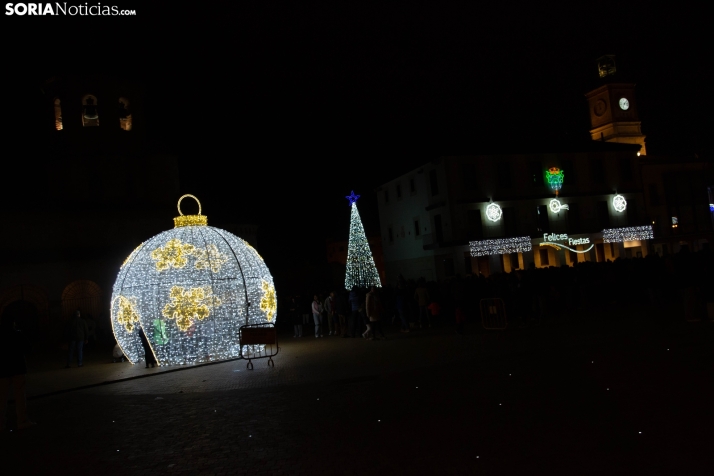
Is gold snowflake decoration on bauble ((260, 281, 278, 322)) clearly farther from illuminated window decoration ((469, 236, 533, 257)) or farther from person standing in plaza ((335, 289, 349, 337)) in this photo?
illuminated window decoration ((469, 236, 533, 257))

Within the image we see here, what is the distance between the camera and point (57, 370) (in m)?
17.4

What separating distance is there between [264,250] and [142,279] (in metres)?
40.4

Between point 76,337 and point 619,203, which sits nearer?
point 76,337

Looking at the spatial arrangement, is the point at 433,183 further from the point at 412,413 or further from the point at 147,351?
the point at 412,413

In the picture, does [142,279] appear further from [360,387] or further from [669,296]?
[669,296]

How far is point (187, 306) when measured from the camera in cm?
1595

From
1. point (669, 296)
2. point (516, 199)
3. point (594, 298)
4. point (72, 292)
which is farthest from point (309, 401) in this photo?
point (516, 199)

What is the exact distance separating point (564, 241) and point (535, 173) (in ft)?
14.6

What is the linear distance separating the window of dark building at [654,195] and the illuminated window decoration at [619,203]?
5.18 metres

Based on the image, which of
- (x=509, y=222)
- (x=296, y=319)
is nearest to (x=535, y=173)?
(x=509, y=222)

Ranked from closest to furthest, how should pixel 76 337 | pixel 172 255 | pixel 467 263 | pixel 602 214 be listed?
pixel 172 255, pixel 76 337, pixel 467 263, pixel 602 214

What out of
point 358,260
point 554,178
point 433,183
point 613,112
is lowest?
point 358,260

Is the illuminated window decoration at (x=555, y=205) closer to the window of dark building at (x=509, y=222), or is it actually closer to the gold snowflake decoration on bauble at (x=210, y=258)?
the window of dark building at (x=509, y=222)

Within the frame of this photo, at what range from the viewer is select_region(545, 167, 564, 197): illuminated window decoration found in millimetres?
38969
